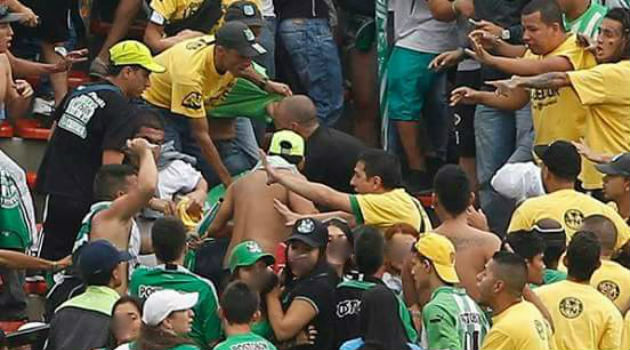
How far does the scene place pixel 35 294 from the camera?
621 inches

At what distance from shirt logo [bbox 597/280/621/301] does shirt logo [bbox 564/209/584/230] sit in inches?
29.1

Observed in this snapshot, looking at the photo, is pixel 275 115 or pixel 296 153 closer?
pixel 296 153

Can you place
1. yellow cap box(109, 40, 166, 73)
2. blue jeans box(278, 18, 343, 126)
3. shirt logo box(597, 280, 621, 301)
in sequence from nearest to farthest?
shirt logo box(597, 280, 621, 301)
yellow cap box(109, 40, 166, 73)
blue jeans box(278, 18, 343, 126)

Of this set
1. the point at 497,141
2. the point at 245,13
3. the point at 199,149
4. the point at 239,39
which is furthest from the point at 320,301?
the point at 245,13

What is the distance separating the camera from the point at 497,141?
1672cm

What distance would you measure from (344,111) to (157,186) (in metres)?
3.42

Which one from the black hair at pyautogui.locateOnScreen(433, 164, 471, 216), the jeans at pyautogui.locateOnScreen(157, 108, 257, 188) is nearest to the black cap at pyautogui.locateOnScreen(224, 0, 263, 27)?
the jeans at pyautogui.locateOnScreen(157, 108, 257, 188)

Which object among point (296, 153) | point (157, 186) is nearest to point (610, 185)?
point (296, 153)

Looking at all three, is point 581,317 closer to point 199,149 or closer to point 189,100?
point 189,100

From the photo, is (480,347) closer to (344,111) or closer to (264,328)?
(264,328)

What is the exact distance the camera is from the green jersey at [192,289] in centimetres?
1339

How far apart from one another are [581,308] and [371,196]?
6.00 feet

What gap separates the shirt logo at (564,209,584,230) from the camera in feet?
46.6

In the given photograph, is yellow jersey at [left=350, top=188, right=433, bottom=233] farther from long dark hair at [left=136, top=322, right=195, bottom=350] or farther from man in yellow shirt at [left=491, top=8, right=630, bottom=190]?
long dark hair at [left=136, top=322, right=195, bottom=350]
